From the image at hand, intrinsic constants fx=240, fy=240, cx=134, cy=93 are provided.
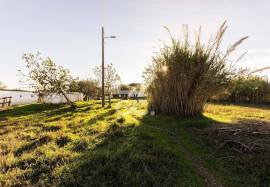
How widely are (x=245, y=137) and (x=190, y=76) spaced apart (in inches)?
201

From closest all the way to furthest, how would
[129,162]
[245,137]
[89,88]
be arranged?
[129,162] < [245,137] < [89,88]

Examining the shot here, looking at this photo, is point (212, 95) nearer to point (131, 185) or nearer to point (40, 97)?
point (131, 185)

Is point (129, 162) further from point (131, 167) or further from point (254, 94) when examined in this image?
point (254, 94)

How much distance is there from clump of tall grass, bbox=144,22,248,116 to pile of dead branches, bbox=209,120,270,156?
383 cm

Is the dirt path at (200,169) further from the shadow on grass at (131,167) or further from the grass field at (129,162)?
the shadow on grass at (131,167)

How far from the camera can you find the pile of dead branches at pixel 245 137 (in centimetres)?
674

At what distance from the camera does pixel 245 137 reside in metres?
7.46

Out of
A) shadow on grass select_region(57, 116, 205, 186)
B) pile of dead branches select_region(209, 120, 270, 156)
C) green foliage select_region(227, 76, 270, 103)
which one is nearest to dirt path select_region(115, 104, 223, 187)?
shadow on grass select_region(57, 116, 205, 186)

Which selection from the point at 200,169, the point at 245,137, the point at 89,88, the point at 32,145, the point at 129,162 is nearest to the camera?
the point at 200,169

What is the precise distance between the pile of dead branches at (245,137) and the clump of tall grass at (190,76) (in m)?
3.83

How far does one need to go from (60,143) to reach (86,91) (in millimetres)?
44558

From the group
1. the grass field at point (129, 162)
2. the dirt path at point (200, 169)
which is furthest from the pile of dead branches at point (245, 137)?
the dirt path at point (200, 169)

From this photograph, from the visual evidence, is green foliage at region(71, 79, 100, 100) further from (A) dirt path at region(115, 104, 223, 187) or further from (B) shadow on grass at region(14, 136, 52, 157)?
(A) dirt path at region(115, 104, 223, 187)

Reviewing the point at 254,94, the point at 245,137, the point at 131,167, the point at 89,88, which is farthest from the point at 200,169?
the point at 89,88
